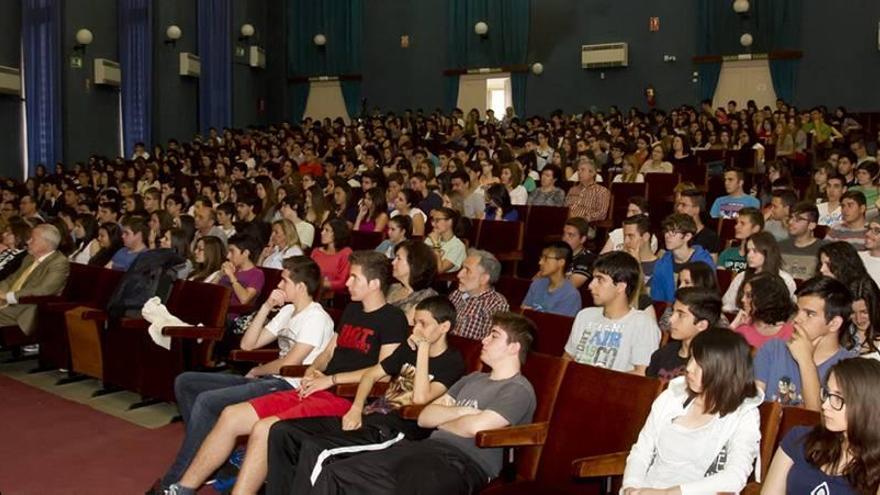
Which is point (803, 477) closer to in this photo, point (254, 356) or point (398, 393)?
point (398, 393)

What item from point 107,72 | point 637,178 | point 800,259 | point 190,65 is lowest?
point 800,259

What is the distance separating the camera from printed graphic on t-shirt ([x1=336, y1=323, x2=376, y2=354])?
12.6 feet

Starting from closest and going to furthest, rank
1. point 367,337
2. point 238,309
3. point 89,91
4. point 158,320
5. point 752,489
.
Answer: point 752,489
point 367,337
point 158,320
point 238,309
point 89,91

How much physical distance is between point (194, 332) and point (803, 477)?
3.14 m

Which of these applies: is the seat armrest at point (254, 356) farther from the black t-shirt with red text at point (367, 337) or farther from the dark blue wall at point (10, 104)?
the dark blue wall at point (10, 104)

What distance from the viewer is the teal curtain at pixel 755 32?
14.4m

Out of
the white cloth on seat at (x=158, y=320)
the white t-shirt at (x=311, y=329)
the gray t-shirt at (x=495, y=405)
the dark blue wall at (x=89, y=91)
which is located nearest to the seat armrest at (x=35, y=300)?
the white cloth on seat at (x=158, y=320)

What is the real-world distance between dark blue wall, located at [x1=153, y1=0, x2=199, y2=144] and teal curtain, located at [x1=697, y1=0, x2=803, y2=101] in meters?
8.11

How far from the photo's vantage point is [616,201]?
8086mm

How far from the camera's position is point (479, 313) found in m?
4.48

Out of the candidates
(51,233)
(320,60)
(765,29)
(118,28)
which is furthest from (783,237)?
(320,60)

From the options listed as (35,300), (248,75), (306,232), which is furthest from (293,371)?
(248,75)

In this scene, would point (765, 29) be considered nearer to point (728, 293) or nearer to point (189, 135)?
point (189, 135)

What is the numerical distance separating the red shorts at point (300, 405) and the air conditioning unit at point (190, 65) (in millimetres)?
12507
